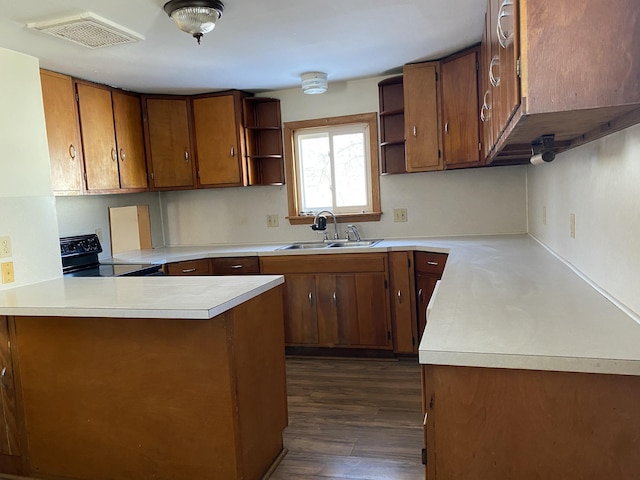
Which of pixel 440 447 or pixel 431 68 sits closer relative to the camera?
pixel 440 447

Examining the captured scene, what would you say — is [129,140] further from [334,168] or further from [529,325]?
[529,325]

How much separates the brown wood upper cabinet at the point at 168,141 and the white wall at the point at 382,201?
1.48 ft

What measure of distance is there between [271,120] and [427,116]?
4.50 ft

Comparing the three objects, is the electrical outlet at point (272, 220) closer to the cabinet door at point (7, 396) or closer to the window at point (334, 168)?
the window at point (334, 168)

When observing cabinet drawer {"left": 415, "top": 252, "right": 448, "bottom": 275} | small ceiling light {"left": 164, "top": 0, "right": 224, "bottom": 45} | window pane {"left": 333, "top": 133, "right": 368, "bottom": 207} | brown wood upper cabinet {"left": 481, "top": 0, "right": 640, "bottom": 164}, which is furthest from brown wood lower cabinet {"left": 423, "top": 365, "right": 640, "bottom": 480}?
window pane {"left": 333, "top": 133, "right": 368, "bottom": 207}

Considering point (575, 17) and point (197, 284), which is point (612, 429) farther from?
point (197, 284)

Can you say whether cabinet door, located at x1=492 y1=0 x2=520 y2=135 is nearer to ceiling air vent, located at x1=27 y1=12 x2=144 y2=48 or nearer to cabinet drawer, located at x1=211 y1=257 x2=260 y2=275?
ceiling air vent, located at x1=27 y1=12 x2=144 y2=48

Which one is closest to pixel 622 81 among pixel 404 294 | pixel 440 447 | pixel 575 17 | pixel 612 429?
pixel 575 17

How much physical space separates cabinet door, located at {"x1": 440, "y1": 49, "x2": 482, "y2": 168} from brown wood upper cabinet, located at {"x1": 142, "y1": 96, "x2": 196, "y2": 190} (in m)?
2.04

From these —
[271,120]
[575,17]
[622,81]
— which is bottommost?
[622,81]

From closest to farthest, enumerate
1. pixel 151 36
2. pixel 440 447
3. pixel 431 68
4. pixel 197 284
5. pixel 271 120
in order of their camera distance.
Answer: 1. pixel 440 447
2. pixel 197 284
3. pixel 151 36
4. pixel 431 68
5. pixel 271 120

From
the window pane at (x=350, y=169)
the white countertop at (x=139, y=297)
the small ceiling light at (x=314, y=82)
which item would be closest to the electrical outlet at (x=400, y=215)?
the window pane at (x=350, y=169)

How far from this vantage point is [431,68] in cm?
337

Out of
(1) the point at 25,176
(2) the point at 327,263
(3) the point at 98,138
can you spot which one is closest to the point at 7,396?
(1) the point at 25,176
